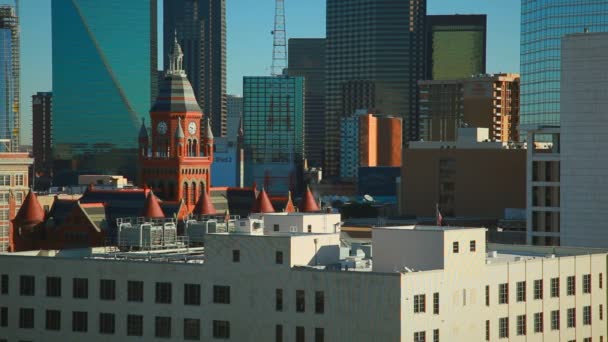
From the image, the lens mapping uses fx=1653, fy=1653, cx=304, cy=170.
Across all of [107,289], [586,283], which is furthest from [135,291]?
[586,283]

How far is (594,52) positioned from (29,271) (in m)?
74.6

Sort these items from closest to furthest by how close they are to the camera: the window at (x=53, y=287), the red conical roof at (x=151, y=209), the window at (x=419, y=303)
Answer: the window at (x=419, y=303) → the window at (x=53, y=287) → the red conical roof at (x=151, y=209)

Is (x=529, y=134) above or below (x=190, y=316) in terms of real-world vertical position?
above

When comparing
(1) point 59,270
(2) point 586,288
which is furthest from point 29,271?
(2) point 586,288

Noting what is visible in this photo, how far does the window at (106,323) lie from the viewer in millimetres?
107312

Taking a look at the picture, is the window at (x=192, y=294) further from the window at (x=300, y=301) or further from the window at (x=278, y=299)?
the window at (x=300, y=301)

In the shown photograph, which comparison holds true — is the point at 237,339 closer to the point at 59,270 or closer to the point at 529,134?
the point at 59,270

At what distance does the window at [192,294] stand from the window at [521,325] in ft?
69.2

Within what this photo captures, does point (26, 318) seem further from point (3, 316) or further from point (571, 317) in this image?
point (571, 317)

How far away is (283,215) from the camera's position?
120 m

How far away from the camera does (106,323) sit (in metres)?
108

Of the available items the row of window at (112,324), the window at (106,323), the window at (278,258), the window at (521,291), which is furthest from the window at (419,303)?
the window at (106,323)

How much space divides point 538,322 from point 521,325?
2.22m

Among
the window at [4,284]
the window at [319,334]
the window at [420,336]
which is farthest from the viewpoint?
the window at [4,284]
